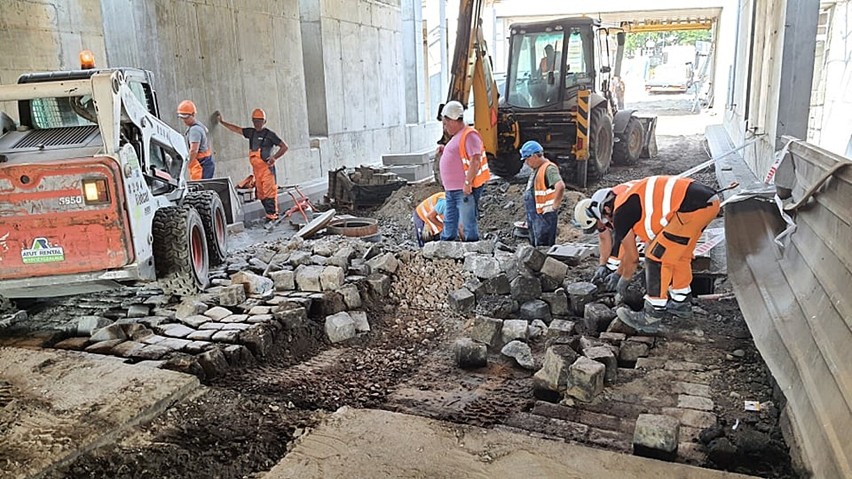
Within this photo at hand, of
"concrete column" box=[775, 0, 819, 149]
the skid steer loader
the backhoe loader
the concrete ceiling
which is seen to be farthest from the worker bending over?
the concrete ceiling

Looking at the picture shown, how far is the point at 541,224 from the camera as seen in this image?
22.4 ft

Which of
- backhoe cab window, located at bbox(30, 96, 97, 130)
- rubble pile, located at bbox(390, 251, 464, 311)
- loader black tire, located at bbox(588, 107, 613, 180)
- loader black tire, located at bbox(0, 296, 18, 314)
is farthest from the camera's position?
loader black tire, located at bbox(588, 107, 613, 180)

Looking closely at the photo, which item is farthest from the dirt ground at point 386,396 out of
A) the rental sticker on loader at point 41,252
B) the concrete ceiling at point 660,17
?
the concrete ceiling at point 660,17

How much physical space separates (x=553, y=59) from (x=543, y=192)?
16.5 ft

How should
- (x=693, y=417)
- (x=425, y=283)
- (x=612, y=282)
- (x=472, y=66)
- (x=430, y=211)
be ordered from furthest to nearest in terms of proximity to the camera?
(x=472, y=66) → (x=430, y=211) → (x=425, y=283) → (x=612, y=282) → (x=693, y=417)

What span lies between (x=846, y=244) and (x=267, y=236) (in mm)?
7098

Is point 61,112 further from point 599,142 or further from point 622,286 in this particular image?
point 599,142

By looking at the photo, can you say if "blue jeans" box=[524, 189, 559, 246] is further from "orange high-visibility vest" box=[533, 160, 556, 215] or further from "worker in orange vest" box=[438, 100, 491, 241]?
"worker in orange vest" box=[438, 100, 491, 241]

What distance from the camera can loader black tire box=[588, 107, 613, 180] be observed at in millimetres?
10969

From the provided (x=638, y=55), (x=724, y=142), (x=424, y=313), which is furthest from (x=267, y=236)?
(x=638, y=55)

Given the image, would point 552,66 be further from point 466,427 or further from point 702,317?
point 466,427

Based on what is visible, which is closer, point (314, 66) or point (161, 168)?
point (161, 168)

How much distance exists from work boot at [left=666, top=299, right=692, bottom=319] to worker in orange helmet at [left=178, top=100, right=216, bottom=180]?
6370mm

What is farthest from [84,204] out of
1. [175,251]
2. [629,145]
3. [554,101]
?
[629,145]
